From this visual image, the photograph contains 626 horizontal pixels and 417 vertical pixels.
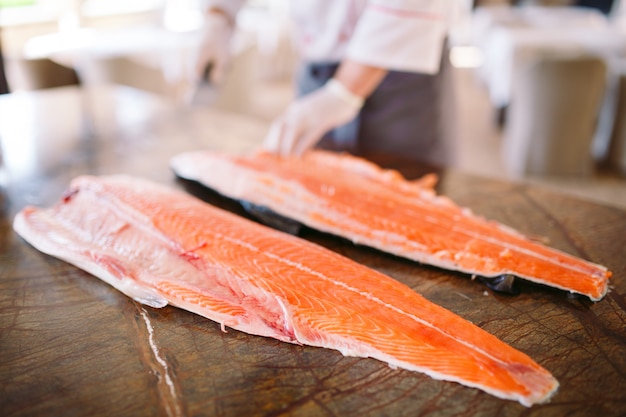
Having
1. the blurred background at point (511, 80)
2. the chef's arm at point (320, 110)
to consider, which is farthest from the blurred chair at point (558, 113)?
the chef's arm at point (320, 110)

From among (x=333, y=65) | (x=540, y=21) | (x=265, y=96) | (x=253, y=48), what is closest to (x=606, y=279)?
(x=333, y=65)

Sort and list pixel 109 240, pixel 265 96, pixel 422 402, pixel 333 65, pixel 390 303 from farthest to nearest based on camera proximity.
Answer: pixel 265 96, pixel 333 65, pixel 109 240, pixel 390 303, pixel 422 402

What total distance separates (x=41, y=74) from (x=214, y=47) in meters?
1.60

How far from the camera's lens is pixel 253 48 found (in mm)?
5520

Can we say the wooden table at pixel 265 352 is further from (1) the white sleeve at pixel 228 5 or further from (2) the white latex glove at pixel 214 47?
(1) the white sleeve at pixel 228 5

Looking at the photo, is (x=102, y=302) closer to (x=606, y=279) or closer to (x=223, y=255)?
(x=223, y=255)

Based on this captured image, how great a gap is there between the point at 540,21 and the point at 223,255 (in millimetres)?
6381

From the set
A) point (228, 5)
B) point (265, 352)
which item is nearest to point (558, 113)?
point (228, 5)

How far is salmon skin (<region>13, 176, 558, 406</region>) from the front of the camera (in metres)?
1.10

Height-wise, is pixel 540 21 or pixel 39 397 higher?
pixel 540 21

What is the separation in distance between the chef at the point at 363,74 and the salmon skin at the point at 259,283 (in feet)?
2.00

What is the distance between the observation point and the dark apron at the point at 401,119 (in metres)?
2.35

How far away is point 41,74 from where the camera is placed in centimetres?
353

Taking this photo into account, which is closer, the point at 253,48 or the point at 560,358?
the point at 560,358
